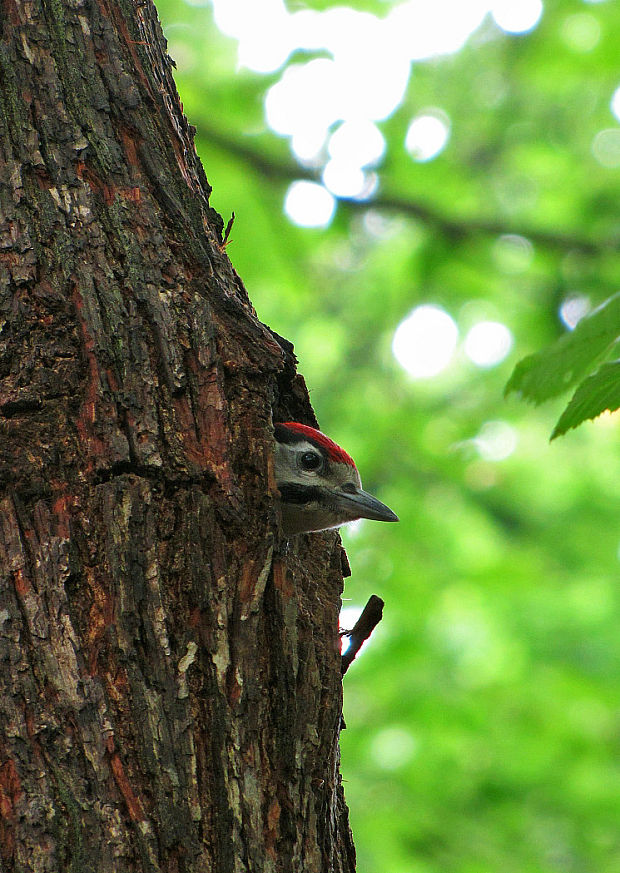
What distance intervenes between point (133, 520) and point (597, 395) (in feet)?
3.51

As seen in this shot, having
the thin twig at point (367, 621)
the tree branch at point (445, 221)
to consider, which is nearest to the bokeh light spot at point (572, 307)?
the tree branch at point (445, 221)

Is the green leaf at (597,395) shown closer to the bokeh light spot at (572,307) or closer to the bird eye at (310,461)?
the bird eye at (310,461)

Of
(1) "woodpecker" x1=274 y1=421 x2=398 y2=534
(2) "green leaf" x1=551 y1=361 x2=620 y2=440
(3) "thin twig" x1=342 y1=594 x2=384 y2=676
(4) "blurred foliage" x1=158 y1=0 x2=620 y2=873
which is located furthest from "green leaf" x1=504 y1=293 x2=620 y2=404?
(4) "blurred foliage" x1=158 y1=0 x2=620 y2=873

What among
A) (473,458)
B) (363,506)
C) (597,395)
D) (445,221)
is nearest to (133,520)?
(597,395)

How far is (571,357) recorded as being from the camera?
2.15m

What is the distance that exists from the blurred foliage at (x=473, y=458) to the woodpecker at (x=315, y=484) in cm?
346

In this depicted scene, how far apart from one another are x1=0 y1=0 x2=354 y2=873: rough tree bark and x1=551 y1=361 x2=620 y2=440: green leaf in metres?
0.75

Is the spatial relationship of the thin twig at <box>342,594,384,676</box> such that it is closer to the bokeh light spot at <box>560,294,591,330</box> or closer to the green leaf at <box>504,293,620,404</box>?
the green leaf at <box>504,293,620,404</box>

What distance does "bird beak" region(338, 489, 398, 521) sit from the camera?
3229 millimetres

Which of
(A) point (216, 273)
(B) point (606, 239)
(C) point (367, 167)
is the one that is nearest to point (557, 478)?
(B) point (606, 239)

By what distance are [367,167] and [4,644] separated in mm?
6545

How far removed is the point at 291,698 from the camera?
204 centimetres

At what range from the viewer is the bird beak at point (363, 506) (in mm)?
3229

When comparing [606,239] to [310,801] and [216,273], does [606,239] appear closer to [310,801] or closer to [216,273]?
[216,273]
